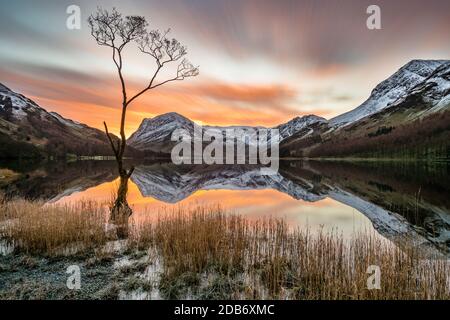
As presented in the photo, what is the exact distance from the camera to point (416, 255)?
30.5 feet

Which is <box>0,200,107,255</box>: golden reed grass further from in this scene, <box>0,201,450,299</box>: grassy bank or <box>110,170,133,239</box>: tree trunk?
<box>110,170,133,239</box>: tree trunk

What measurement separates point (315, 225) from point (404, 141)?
185776mm

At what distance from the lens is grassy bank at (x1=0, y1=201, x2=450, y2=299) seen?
284 inches

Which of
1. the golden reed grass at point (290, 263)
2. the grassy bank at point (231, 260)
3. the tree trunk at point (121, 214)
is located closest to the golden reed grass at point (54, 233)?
the grassy bank at point (231, 260)

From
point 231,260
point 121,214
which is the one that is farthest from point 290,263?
point 121,214

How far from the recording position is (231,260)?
30.2 ft

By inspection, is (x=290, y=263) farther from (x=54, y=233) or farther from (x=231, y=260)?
(x=54, y=233)

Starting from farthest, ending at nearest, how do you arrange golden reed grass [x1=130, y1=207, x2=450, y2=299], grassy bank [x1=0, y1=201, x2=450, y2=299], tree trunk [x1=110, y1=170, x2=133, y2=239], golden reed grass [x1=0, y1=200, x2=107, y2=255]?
tree trunk [x1=110, y1=170, x2=133, y2=239] < golden reed grass [x1=0, y1=200, x2=107, y2=255] < grassy bank [x1=0, y1=201, x2=450, y2=299] < golden reed grass [x1=130, y1=207, x2=450, y2=299]

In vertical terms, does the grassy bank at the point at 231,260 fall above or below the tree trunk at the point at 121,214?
below

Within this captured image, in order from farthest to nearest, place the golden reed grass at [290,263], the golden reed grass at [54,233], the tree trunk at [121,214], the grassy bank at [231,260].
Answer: the tree trunk at [121,214], the golden reed grass at [54,233], the grassy bank at [231,260], the golden reed grass at [290,263]

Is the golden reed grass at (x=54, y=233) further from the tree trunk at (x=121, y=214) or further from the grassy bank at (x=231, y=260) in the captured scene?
the tree trunk at (x=121, y=214)

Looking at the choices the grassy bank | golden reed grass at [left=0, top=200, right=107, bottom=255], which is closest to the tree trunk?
the grassy bank

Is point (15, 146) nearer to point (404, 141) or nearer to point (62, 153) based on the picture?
point (62, 153)

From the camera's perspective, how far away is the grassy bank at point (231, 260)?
284 inches
